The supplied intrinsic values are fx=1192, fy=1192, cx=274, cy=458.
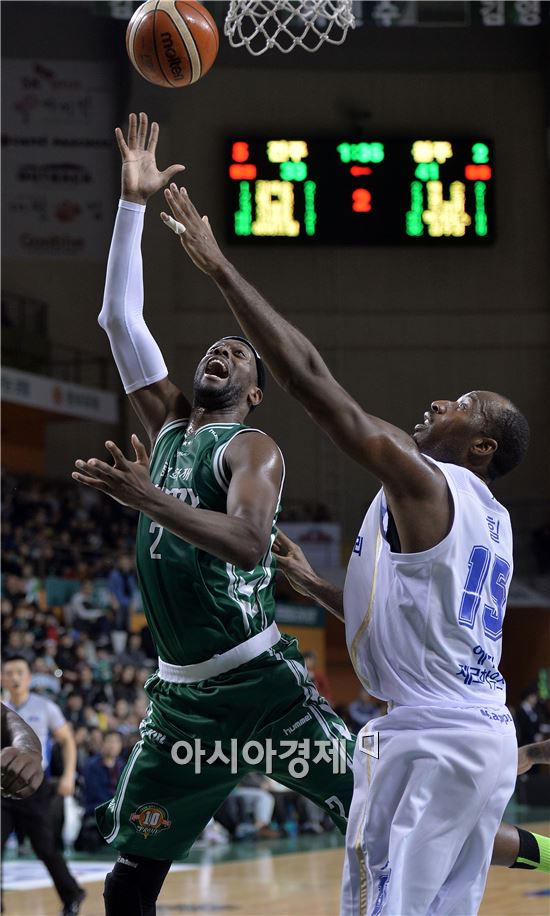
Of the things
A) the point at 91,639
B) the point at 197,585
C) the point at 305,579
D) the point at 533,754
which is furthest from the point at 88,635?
the point at 533,754

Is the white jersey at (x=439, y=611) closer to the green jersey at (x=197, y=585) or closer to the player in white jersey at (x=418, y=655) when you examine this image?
the player in white jersey at (x=418, y=655)

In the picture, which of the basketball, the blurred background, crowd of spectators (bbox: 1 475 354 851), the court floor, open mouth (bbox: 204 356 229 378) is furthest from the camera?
the blurred background

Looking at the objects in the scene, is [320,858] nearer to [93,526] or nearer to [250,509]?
[250,509]

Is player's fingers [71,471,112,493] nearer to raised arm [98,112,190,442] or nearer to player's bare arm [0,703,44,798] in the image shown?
player's bare arm [0,703,44,798]

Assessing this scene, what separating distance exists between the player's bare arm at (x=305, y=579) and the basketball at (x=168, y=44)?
1.88 meters

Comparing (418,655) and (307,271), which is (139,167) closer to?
(418,655)

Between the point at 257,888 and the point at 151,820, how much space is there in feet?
14.3

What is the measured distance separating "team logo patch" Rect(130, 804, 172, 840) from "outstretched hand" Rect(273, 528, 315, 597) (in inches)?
32.2

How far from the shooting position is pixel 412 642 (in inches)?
116

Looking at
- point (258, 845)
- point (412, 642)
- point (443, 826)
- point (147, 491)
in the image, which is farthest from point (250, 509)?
point (258, 845)

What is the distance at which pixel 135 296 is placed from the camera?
4168 millimetres

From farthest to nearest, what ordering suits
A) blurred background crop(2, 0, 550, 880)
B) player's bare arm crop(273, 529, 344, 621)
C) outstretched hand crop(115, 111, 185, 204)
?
blurred background crop(2, 0, 550, 880) < outstretched hand crop(115, 111, 185, 204) < player's bare arm crop(273, 529, 344, 621)

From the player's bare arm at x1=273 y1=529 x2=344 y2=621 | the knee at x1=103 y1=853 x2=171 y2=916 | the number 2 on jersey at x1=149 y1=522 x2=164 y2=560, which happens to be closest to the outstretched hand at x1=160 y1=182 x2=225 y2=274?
the number 2 on jersey at x1=149 y1=522 x2=164 y2=560

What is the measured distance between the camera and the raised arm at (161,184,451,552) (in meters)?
2.84
